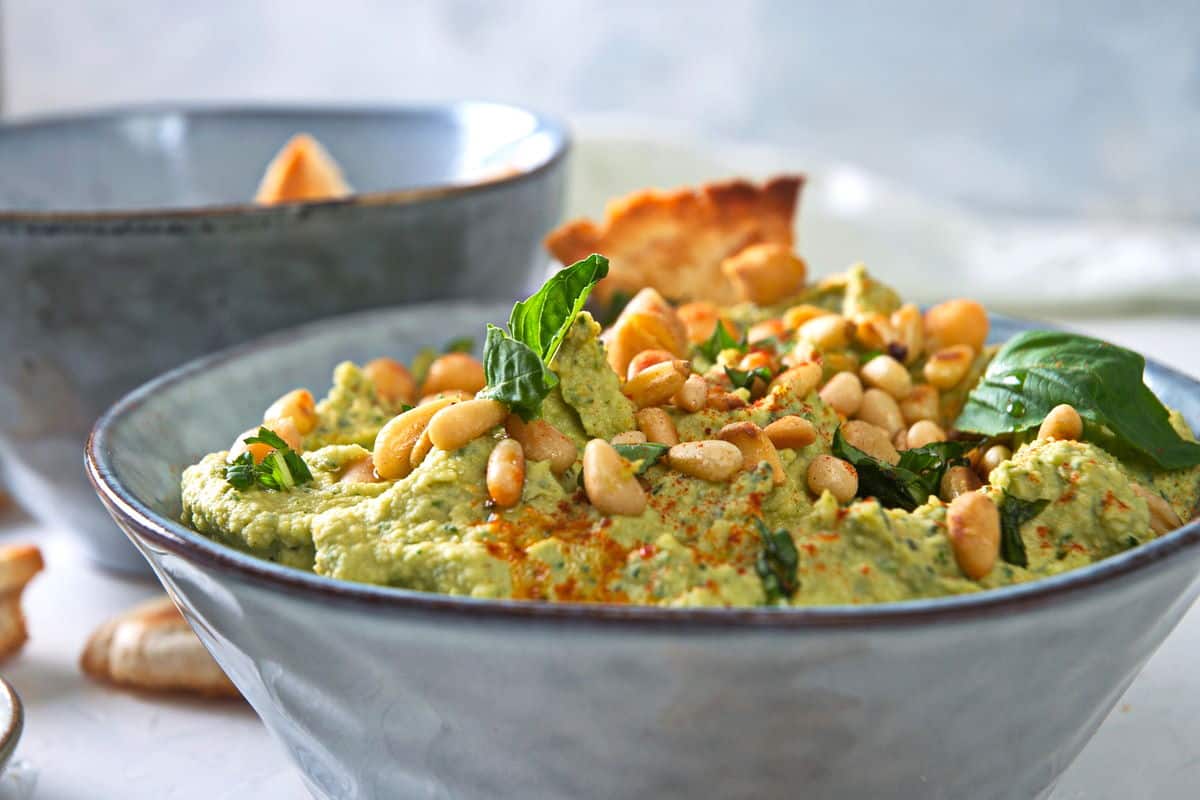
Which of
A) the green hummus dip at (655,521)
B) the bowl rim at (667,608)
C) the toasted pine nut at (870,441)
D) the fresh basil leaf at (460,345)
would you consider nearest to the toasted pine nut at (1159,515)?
the green hummus dip at (655,521)

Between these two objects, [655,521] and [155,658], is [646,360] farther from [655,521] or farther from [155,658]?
[155,658]

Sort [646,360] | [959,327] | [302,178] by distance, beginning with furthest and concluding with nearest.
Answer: [302,178] < [959,327] < [646,360]

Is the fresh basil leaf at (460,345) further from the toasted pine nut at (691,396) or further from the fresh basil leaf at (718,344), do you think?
the toasted pine nut at (691,396)

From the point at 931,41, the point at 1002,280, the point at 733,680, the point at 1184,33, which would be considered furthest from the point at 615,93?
the point at 733,680

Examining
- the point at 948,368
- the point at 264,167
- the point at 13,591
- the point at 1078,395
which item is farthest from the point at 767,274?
the point at 264,167

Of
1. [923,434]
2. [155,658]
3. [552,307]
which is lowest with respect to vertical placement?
[155,658]

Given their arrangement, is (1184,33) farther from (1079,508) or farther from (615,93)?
(1079,508)
